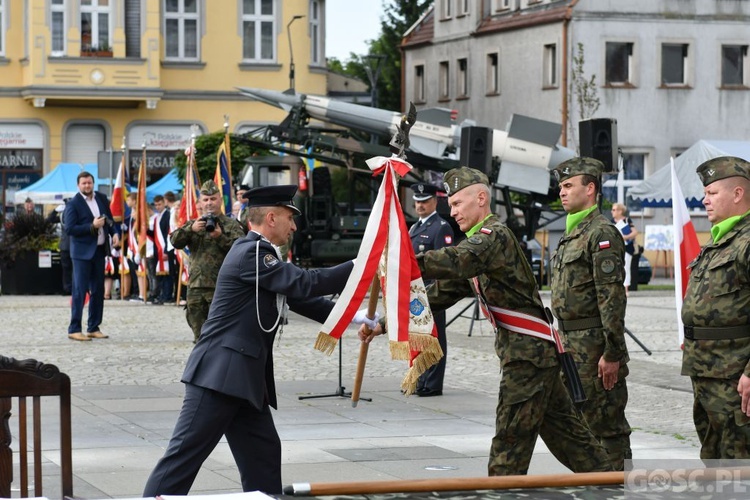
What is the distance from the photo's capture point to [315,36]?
4769 cm

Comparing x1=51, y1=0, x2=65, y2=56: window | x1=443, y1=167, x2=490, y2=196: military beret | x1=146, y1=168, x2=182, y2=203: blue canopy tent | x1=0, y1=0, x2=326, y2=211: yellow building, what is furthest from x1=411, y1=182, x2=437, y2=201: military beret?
x1=51, y1=0, x2=65, y2=56: window

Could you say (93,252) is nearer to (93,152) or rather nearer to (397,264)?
(397,264)

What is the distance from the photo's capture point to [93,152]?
44.8 m

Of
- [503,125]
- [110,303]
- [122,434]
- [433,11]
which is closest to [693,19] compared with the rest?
[503,125]

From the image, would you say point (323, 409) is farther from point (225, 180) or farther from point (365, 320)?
point (225, 180)

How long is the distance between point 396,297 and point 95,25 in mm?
37912

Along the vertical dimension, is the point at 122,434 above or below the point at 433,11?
below

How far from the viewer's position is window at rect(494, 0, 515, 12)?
169ft

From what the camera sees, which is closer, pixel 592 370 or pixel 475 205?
pixel 475 205

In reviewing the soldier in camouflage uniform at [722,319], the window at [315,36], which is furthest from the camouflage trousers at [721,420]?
the window at [315,36]

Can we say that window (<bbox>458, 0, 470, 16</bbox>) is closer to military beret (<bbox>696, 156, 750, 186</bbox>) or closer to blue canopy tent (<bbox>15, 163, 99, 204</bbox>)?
blue canopy tent (<bbox>15, 163, 99, 204</bbox>)

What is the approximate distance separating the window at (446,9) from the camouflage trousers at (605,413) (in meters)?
48.3

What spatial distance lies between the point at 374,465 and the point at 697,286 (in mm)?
2808

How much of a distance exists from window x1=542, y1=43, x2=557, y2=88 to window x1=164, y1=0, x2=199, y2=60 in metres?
12.1
